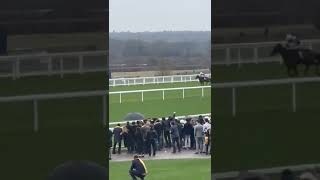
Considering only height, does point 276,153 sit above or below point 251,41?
below

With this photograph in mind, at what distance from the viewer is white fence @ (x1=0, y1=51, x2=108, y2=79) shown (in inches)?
71.1

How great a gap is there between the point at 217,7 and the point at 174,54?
2.94 m

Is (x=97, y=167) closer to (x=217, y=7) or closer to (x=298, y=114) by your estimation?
(x=217, y=7)

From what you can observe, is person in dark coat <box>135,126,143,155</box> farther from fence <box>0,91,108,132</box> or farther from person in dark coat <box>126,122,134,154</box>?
fence <box>0,91,108,132</box>

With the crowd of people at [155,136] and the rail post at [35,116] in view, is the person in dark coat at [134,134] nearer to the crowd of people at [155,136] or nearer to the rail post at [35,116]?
the crowd of people at [155,136]

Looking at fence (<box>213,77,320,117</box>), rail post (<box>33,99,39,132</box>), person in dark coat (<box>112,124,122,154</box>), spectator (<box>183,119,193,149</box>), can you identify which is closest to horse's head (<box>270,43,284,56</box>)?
fence (<box>213,77,320,117</box>)

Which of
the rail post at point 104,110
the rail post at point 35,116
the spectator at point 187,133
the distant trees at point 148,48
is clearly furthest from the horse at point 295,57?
the spectator at point 187,133

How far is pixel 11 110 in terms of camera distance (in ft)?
6.02

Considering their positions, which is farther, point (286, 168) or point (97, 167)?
point (286, 168)

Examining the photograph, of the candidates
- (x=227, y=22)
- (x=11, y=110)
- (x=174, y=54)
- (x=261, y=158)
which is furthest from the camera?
(x=174, y=54)

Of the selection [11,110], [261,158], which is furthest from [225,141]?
[11,110]

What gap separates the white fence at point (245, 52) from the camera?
2104 millimetres

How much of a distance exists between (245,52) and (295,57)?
0.19m

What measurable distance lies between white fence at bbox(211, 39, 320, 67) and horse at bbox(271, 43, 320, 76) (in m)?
0.02
